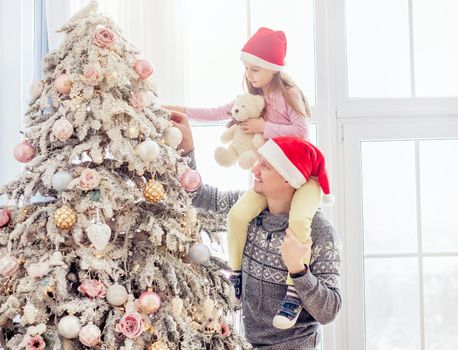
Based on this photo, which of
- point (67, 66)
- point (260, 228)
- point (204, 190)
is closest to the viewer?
point (67, 66)

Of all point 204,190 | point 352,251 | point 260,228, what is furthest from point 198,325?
point 352,251

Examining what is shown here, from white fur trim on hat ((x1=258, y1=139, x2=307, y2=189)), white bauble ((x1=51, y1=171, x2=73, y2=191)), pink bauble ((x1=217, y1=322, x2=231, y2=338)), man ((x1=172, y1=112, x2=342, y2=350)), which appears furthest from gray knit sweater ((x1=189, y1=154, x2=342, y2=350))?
white bauble ((x1=51, y1=171, x2=73, y2=191))

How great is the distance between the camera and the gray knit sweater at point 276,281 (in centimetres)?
203

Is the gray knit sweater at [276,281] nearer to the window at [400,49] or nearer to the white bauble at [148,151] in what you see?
the white bauble at [148,151]

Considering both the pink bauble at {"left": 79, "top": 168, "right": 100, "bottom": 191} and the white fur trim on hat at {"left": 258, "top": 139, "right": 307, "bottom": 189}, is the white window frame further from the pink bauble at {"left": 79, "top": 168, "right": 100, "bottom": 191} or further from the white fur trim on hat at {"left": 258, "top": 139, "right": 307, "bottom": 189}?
the pink bauble at {"left": 79, "top": 168, "right": 100, "bottom": 191}

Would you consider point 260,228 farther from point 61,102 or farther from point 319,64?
point 319,64

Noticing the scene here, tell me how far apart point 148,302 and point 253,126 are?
787 mm

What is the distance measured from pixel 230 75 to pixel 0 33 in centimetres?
91

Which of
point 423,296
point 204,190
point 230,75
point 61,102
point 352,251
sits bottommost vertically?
point 423,296

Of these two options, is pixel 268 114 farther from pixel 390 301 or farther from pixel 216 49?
pixel 390 301

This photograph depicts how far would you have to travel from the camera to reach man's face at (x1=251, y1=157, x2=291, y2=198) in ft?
6.82

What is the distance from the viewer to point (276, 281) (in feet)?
6.81

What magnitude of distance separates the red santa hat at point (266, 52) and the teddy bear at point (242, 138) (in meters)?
0.12

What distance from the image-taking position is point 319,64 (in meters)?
2.78
